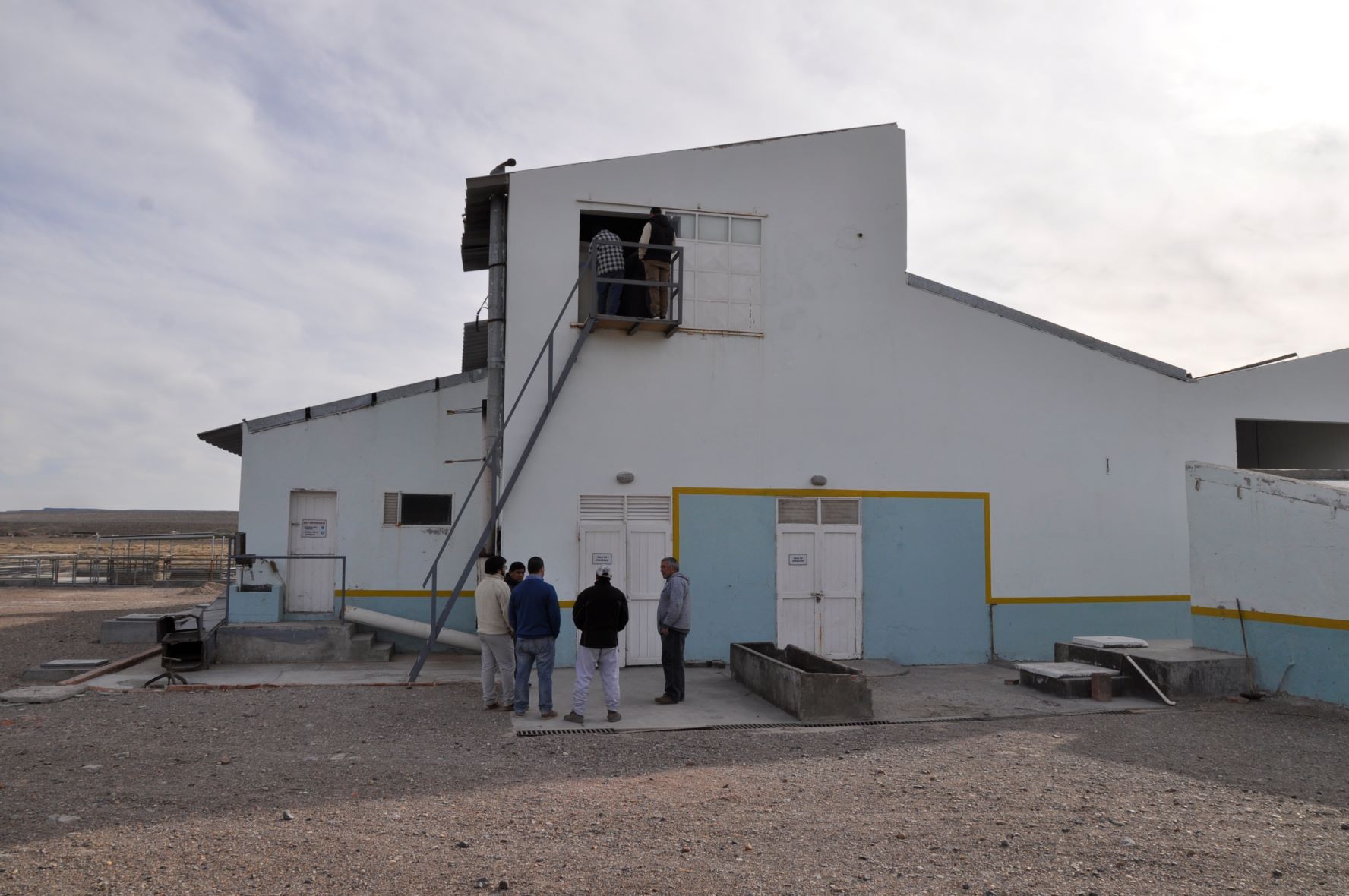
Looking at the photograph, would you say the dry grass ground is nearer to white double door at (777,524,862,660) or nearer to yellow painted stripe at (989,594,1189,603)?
white double door at (777,524,862,660)

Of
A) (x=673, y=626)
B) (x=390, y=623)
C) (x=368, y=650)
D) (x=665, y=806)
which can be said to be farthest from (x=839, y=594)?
(x=665, y=806)

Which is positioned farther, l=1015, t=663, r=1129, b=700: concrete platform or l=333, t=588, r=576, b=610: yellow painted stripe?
l=333, t=588, r=576, b=610: yellow painted stripe

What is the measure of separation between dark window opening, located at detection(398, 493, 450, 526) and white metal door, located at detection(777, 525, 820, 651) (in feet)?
19.7

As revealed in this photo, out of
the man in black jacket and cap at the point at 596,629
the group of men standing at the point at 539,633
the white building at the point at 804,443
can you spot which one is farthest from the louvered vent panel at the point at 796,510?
the man in black jacket and cap at the point at 596,629

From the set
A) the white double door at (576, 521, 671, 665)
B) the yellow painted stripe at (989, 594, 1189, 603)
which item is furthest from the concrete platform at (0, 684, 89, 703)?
the yellow painted stripe at (989, 594, 1189, 603)

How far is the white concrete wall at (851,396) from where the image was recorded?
1337 centimetres

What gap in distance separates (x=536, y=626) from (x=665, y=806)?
11.0 feet

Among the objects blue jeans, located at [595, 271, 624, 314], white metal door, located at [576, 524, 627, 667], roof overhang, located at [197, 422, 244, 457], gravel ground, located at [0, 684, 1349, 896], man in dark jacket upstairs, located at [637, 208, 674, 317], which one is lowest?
gravel ground, located at [0, 684, 1349, 896]

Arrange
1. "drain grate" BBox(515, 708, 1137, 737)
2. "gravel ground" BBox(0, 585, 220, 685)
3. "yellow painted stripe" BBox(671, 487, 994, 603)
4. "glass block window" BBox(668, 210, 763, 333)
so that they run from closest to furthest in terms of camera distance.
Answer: "drain grate" BBox(515, 708, 1137, 737), "yellow painted stripe" BBox(671, 487, 994, 603), "glass block window" BBox(668, 210, 763, 333), "gravel ground" BBox(0, 585, 220, 685)

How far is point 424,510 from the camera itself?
16344 millimetres

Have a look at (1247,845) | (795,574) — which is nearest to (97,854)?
(1247,845)

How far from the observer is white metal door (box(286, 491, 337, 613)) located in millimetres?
16016

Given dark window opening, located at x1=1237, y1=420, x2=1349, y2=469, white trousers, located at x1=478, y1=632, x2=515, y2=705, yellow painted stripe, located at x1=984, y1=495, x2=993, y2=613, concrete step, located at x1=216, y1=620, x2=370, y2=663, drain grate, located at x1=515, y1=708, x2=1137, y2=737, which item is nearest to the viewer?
drain grate, located at x1=515, y1=708, x2=1137, y2=737

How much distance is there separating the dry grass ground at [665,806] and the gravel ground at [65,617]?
5.28 metres
